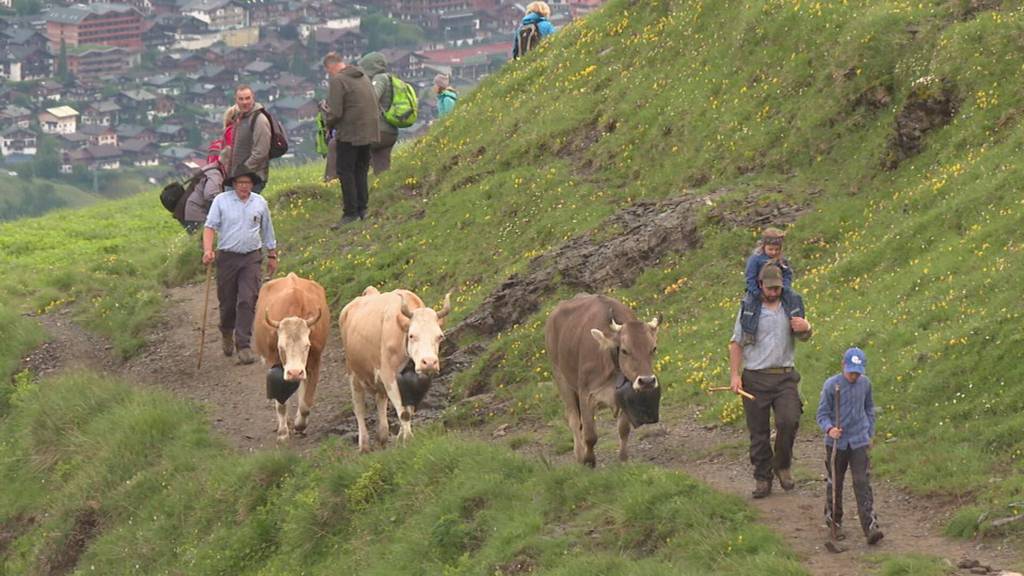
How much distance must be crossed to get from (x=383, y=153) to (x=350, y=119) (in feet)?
12.9

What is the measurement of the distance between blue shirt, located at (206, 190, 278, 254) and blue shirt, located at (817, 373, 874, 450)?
10.6 meters

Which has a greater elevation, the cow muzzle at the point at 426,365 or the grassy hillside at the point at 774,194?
the grassy hillside at the point at 774,194

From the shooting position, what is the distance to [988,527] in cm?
1545

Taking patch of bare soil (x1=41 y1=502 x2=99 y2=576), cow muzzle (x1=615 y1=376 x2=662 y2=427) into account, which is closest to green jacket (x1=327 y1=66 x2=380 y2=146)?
patch of bare soil (x1=41 y1=502 x2=99 y2=576)

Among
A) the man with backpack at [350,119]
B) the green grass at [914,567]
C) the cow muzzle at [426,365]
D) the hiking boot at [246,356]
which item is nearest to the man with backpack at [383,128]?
the man with backpack at [350,119]

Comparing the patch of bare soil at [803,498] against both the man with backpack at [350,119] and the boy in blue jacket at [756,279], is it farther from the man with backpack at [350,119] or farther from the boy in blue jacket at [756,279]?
the man with backpack at [350,119]

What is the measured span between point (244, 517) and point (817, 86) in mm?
10468

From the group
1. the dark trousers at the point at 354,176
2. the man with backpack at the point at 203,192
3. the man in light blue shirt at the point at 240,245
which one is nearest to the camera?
the man in light blue shirt at the point at 240,245

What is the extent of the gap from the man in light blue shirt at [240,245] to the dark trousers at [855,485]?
10.4 metres

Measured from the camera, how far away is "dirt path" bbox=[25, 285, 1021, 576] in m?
15.6

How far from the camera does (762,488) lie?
17.1 m

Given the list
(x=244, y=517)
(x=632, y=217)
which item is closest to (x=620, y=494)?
(x=244, y=517)

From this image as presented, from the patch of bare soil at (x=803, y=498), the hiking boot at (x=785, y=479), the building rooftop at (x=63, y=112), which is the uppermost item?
the hiking boot at (x=785, y=479)

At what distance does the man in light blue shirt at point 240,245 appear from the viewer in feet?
80.9
